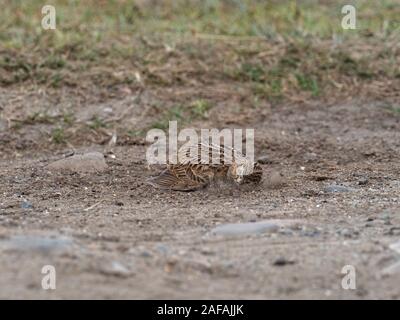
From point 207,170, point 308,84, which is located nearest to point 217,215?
point 207,170

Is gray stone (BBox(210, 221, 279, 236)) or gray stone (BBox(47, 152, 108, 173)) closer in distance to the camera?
gray stone (BBox(210, 221, 279, 236))

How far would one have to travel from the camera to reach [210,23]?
819cm

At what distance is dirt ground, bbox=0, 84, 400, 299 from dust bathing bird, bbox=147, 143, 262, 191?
7 cm

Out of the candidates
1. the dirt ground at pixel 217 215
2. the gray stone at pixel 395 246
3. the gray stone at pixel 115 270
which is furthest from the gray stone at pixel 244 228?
the gray stone at pixel 115 270

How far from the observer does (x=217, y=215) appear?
16.2ft

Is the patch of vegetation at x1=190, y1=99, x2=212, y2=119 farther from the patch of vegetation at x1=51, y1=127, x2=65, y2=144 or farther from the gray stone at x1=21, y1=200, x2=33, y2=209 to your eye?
the gray stone at x1=21, y1=200, x2=33, y2=209

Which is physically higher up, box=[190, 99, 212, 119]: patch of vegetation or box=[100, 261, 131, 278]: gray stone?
box=[190, 99, 212, 119]: patch of vegetation

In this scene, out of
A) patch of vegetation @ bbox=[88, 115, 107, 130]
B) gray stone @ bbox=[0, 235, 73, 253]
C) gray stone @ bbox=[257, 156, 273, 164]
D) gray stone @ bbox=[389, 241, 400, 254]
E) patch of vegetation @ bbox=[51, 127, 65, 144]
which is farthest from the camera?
patch of vegetation @ bbox=[88, 115, 107, 130]

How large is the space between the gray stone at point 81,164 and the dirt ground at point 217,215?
0.20 feet

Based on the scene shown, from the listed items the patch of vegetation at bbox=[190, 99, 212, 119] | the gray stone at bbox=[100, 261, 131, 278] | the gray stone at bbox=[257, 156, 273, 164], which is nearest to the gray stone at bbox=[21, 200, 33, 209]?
the gray stone at bbox=[100, 261, 131, 278]

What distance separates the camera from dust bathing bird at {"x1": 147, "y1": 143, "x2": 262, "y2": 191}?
5.58m

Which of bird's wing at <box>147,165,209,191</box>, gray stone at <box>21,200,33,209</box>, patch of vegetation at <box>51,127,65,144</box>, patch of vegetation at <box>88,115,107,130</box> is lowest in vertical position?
gray stone at <box>21,200,33,209</box>

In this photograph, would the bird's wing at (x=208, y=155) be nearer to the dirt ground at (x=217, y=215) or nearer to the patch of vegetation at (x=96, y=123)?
the dirt ground at (x=217, y=215)

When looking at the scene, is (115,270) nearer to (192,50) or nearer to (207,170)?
(207,170)
